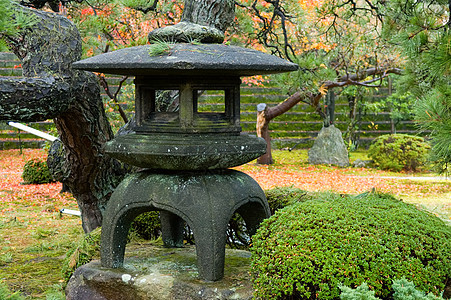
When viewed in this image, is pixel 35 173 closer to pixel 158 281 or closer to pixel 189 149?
pixel 158 281

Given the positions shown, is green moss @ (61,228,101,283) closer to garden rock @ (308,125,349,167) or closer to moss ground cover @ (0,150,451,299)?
moss ground cover @ (0,150,451,299)

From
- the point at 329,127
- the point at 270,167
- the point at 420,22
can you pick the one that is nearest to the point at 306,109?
the point at 329,127

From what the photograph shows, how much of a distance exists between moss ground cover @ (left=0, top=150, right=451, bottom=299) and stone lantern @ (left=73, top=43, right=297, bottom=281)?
1361 mm

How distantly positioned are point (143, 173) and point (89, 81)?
1.64 meters

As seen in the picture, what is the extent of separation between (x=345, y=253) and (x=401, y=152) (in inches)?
501

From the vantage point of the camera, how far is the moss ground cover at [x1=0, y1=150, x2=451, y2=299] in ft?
18.8

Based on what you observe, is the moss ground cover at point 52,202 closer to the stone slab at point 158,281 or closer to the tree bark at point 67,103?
the stone slab at point 158,281

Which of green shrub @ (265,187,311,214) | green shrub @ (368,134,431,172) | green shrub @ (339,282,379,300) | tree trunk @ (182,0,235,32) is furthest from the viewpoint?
green shrub @ (368,134,431,172)

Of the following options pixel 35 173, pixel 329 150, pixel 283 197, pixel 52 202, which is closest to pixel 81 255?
pixel 283 197

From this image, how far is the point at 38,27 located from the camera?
16.4ft

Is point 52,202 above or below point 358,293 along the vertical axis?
below

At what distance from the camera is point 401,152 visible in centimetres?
1501

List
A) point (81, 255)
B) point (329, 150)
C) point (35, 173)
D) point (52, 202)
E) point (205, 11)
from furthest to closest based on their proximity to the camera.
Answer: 1. point (329, 150)
2. point (35, 173)
3. point (52, 202)
4. point (205, 11)
5. point (81, 255)

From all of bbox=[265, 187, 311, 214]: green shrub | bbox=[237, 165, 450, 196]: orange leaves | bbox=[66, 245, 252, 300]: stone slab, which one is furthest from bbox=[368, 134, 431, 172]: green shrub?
bbox=[66, 245, 252, 300]: stone slab
